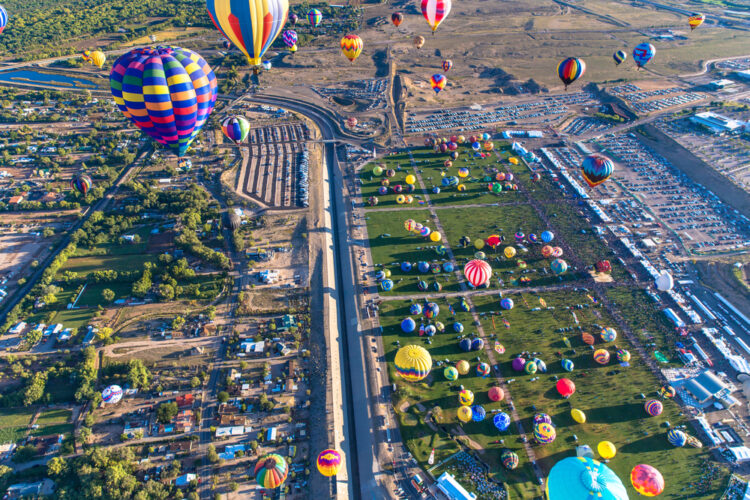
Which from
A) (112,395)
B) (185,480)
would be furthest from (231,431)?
(112,395)

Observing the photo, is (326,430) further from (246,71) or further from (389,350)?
(246,71)

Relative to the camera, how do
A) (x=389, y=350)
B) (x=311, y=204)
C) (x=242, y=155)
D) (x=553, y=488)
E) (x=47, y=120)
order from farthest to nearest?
(x=47, y=120) → (x=242, y=155) → (x=311, y=204) → (x=389, y=350) → (x=553, y=488)

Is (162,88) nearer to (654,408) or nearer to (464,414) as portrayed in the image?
(464,414)

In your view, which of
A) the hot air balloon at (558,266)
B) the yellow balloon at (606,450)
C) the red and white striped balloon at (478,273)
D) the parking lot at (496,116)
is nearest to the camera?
the yellow balloon at (606,450)

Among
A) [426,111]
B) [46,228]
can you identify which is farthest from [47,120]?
[426,111]

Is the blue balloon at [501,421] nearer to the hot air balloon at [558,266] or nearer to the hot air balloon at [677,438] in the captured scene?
the hot air balloon at [677,438]

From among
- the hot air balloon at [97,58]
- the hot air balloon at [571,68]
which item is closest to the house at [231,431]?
the hot air balloon at [571,68]

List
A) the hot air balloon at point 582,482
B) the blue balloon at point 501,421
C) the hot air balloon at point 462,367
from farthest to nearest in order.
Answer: the hot air balloon at point 462,367
the blue balloon at point 501,421
the hot air balloon at point 582,482
